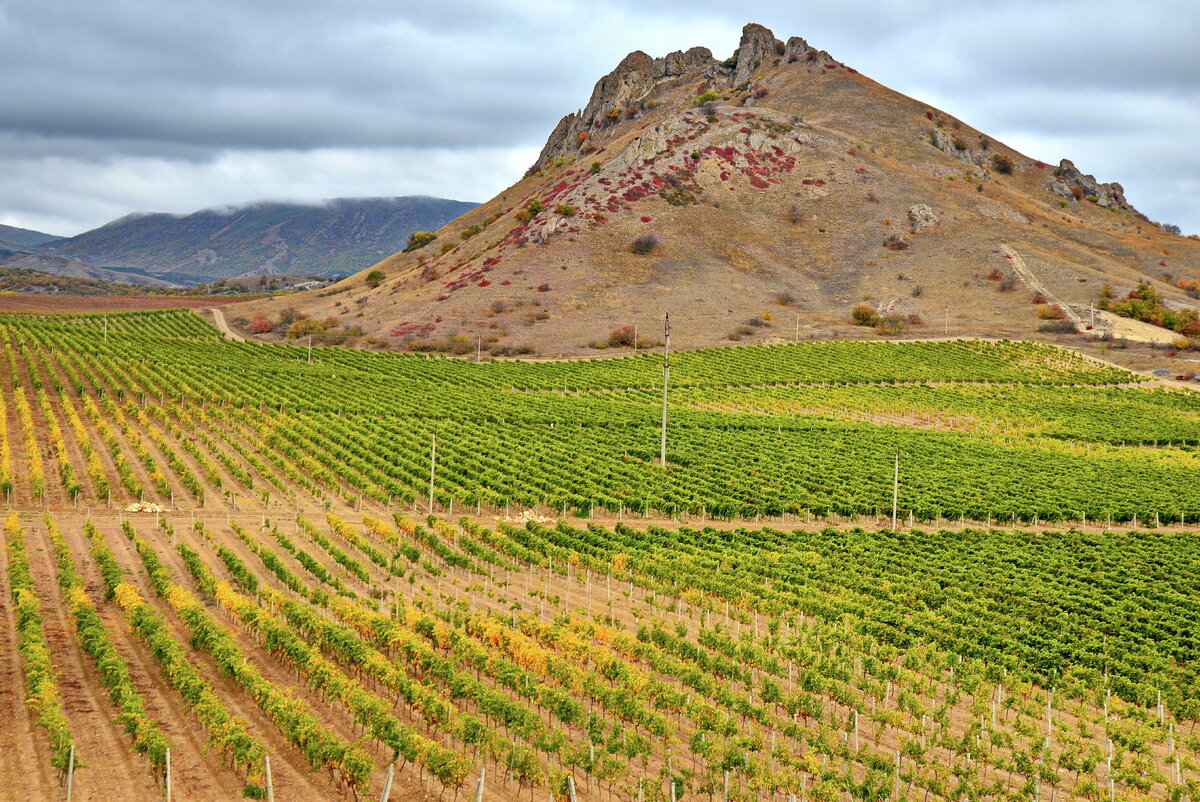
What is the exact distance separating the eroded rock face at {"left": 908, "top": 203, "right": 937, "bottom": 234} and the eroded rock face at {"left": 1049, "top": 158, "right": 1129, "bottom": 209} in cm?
5376

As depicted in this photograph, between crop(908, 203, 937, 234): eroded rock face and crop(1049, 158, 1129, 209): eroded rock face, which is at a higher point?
crop(1049, 158, 1129, 209): eroded rock face

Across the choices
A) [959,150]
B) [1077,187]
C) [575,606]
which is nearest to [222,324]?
[575,606]

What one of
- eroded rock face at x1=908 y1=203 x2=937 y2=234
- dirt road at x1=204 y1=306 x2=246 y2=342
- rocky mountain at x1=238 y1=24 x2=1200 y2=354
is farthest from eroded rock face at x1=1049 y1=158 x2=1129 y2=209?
dirt road at x1=204 y1=306 x2=246 y2=342

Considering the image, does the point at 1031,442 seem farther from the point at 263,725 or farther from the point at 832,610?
the point at 263,725

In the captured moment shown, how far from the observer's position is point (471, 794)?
18.0 meters

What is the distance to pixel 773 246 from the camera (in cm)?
14200

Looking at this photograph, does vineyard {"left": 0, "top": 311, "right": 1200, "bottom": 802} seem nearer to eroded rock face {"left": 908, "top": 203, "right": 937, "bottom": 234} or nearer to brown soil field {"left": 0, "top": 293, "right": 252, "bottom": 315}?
brown soil field {"left": 0, "top": 293, "right": 252, "bottom": 315}

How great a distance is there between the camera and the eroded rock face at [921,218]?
478ft

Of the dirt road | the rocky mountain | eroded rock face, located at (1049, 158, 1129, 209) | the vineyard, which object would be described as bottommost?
the vineyard

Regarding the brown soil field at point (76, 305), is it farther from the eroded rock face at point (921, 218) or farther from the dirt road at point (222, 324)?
the eroded rock face at point (921, 218)

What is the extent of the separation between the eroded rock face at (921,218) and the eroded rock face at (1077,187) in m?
53.8

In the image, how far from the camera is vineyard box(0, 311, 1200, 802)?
1870 cm

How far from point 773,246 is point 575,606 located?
11964 cm

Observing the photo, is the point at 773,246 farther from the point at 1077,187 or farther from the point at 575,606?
the point at 575,606
